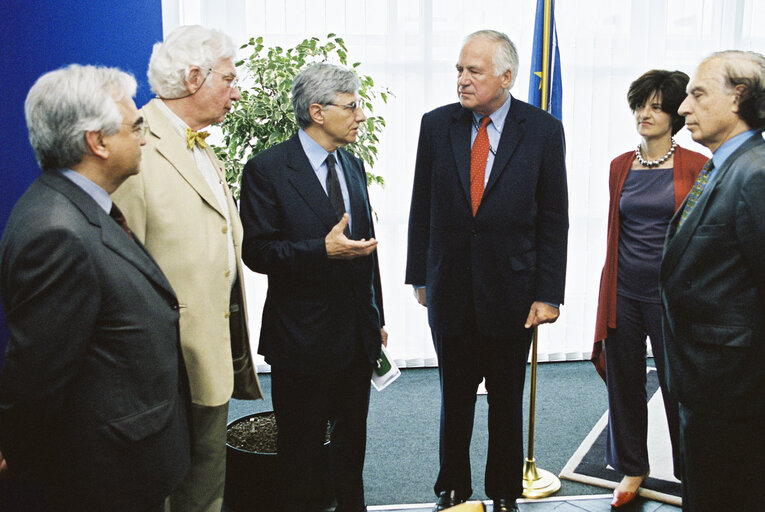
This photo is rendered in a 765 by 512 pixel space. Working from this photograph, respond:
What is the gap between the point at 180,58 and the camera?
1824 millimetres

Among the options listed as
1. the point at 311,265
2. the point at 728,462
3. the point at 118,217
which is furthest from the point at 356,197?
the point at 728,462

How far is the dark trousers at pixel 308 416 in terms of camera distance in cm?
214

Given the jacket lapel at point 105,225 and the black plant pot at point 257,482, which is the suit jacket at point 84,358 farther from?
the black plant pot at point 257,482

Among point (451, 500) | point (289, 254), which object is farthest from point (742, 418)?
point (289, 254)

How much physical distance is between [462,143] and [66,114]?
56.3 inches

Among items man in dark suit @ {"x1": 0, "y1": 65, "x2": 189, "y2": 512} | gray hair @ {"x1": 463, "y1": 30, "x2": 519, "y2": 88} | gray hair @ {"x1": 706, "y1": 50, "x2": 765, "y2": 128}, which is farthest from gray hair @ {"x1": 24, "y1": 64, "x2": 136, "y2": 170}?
gray hair @ {"x1": 706, "y1": 50, "x2": 765, "y2": 128}

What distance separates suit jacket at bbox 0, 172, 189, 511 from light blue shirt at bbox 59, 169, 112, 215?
0.03m

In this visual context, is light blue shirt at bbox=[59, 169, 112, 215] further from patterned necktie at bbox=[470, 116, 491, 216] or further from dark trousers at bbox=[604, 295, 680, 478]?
dark trousers at bbox=[604, 295, 680, 478]

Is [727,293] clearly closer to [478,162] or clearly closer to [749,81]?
[749,81]

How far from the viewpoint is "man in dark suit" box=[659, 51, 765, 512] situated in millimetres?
1688

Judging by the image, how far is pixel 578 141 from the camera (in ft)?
15.1

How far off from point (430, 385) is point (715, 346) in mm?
2682

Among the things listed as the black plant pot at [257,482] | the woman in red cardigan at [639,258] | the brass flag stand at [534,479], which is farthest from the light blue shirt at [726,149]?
the black plant pot at [257,482]

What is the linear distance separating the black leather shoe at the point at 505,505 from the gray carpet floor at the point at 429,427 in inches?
12.1
